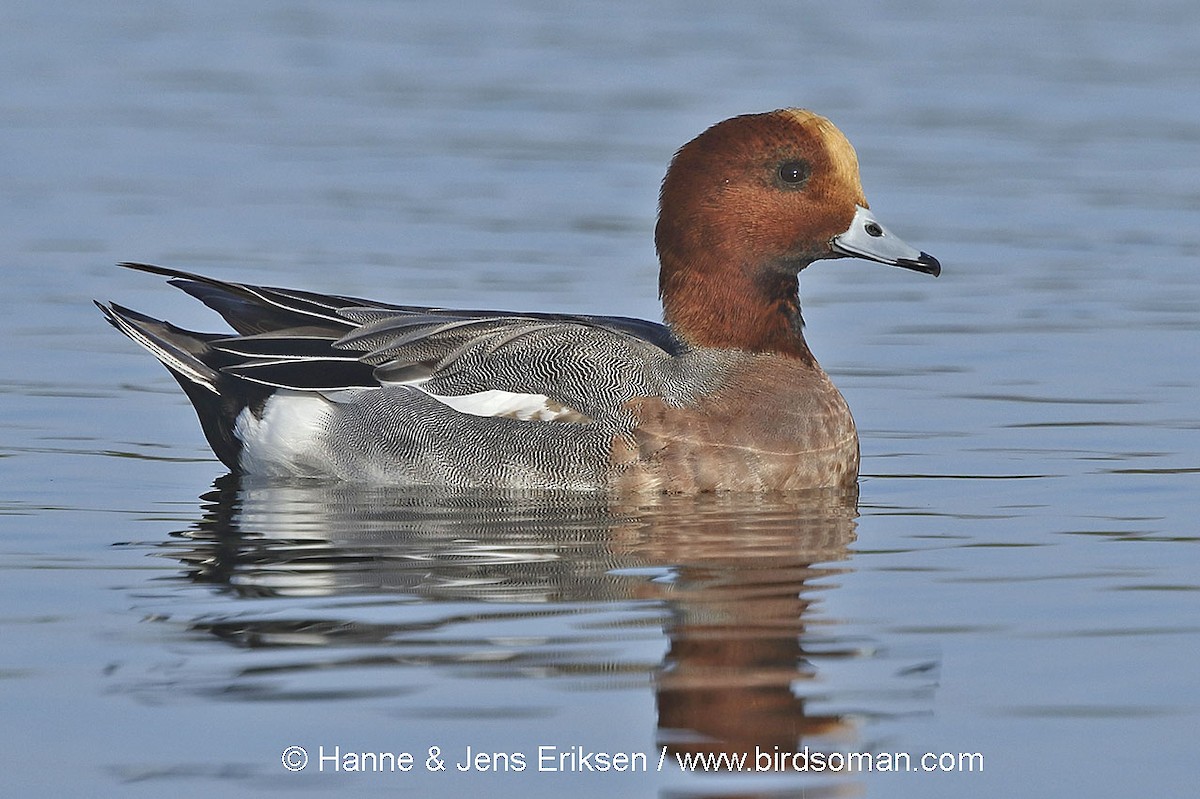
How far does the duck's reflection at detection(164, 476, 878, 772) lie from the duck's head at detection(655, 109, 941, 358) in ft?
2.78

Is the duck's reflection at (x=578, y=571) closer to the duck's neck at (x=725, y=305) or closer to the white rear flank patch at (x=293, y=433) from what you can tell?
the white rear flank patch at (x=293, y=433)

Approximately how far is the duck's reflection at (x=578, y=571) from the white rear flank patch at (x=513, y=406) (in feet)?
1.01

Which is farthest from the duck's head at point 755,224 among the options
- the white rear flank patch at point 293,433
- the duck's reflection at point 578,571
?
the white rear flank patch at point 293,433

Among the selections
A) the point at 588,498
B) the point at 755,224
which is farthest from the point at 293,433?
the point at 755,224

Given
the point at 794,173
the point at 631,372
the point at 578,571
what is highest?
the point at 794,173

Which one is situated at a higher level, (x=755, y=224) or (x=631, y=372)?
(x=755, y=224)

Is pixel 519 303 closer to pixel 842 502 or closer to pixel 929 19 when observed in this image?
pixel 842 502

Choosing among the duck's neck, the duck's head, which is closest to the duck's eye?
the duck's head

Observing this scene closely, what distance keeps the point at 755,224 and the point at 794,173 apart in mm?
253

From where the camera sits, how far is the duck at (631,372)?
28.6 feet

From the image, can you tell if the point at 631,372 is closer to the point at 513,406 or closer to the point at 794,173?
the point at 513,406

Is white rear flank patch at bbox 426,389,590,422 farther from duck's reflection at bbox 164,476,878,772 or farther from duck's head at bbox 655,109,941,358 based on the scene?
duck's head at bbox 655,109,941,358

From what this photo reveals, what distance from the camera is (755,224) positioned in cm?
897

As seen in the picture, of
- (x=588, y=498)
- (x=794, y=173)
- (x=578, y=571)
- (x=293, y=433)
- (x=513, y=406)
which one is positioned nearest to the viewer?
(x=578, y=571)
